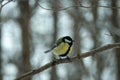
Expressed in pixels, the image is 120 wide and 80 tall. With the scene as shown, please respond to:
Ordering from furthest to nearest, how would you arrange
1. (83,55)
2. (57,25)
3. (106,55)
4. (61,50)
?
(57,25) < (106,55) < (61,50) < (83,55)

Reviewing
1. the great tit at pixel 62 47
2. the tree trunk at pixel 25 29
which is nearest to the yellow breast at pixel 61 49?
the great tit at pixel 62 47

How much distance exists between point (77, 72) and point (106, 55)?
1474mm

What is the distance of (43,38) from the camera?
11.9 meters

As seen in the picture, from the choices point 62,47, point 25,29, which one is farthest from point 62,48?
point 25,29

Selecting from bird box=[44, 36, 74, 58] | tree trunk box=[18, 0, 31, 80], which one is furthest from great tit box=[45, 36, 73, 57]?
tree trunk box=[18, 0, 31, 80]

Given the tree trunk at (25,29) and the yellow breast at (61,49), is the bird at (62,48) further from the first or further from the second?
the tree trunk at (25,29)

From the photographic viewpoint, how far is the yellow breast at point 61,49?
→ 493cm

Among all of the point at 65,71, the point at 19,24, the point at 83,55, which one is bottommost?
the point at 65,71

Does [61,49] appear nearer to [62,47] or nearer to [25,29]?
[62,47]

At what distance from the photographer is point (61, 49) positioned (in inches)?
195

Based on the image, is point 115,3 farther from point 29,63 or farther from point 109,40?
point 29,63

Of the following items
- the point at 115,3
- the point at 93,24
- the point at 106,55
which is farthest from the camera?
the point at 106,55

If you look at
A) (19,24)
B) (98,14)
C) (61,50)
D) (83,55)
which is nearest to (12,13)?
(19,24)

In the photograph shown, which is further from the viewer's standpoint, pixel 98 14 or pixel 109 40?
pixel 98 14
